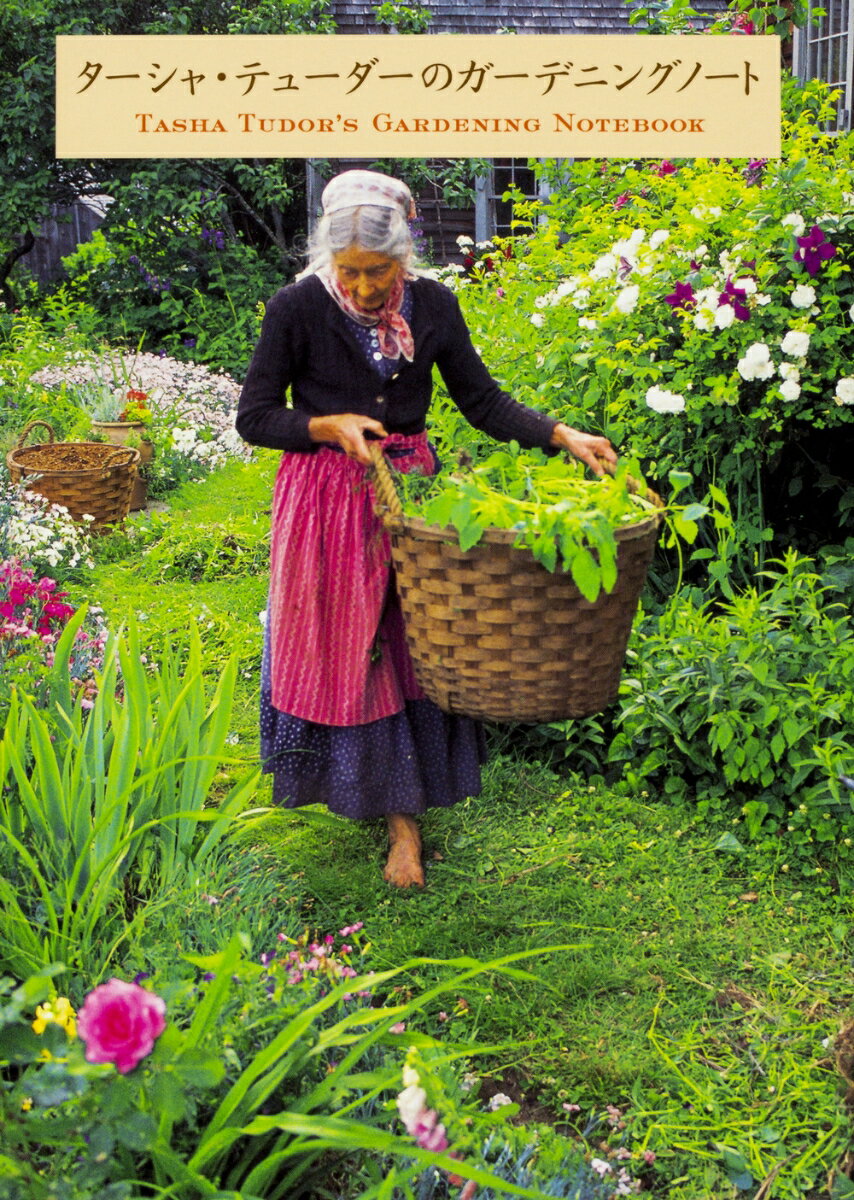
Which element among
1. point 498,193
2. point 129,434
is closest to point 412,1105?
point 129,434

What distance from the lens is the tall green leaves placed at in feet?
6.99

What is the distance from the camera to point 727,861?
2992mm

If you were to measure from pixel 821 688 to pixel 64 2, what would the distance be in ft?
31.4

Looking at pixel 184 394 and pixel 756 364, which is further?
pixel 184 394

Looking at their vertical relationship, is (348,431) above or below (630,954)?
above

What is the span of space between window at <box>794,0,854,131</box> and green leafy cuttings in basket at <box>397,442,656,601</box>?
22.3ft

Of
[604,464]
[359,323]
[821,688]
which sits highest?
[359,323]

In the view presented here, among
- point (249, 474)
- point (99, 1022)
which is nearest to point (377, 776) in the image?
point (99, 1022)

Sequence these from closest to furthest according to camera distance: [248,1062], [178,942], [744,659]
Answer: [248,1062], [178,942], [744,659]

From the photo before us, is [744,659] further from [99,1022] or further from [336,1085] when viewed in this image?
[99,1022]

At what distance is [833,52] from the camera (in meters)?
8.49

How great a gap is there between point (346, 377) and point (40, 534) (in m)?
2.40

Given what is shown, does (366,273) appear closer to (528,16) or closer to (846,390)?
(846,390)

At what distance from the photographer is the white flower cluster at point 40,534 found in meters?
4.57
